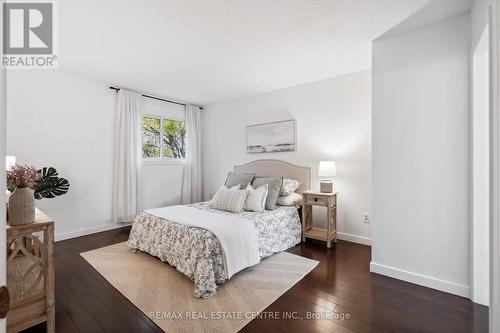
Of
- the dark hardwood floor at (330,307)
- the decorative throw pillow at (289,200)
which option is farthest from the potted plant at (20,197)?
the decorative throw pillow at (289,200)

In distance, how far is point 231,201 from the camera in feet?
9.99

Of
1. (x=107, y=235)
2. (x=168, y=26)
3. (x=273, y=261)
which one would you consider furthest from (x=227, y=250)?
(x=107, y=235)

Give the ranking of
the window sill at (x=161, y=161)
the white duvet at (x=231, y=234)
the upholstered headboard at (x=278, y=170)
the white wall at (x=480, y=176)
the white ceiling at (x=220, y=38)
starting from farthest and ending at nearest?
the window sill at (x=161, y=161)
the upholstered headboard at (x=278, y=170)
the white duvet at (x=231, y=234)
the white ceiling at (x=220, y=38)
the white wall at (x=480, y=176)

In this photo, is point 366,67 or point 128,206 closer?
point 366,67

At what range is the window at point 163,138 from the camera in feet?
14.5

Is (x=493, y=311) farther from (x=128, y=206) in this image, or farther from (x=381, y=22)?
(x=128, y=206)

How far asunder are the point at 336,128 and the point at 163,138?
3.35 meters

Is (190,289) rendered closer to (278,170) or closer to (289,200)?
(289,200)

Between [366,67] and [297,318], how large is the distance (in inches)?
123

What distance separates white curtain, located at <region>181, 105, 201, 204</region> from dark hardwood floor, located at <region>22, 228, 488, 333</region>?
2.55 meters

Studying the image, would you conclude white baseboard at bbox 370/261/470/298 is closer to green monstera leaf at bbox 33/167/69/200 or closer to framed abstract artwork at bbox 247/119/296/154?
framed abstract artwork at bbox 247/119/296/154

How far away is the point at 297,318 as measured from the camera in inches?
67.0

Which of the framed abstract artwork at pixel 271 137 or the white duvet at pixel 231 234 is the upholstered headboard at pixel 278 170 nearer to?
the framed abstract artwork at pixel 271 137

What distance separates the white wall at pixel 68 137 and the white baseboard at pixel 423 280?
4.09 meters
